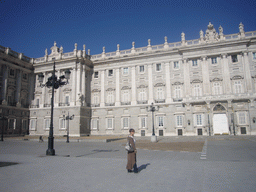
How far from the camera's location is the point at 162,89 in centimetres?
3853

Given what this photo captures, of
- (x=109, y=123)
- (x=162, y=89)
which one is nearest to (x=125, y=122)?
(x=109, y=123)

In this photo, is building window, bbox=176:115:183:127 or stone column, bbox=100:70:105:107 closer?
building window, bbox=176:115:183:127

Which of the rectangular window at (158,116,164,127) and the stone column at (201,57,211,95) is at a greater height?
the stone column at (201,57,211,95)

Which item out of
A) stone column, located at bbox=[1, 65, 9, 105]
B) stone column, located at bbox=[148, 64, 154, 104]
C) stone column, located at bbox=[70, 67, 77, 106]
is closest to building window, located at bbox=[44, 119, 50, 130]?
stone column, located at bbox=[70, 67, 77, 106]

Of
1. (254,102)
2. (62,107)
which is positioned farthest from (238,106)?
(62,107)

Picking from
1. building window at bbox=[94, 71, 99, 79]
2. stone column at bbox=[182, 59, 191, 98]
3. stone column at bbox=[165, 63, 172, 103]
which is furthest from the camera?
building window at bbox=[94, 71, 99, 79]

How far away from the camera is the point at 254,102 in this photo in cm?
3275

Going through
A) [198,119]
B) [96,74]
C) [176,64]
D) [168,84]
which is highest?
[176,64]

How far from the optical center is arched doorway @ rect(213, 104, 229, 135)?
33944mm

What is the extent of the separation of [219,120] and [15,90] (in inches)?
1523

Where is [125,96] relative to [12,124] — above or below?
above

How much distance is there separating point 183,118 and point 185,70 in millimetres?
8780

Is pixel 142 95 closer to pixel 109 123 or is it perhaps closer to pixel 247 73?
pixel 109 123

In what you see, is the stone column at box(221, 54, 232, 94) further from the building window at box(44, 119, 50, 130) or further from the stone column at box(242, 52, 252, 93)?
the building window at box(44, 119, 50, 130)
